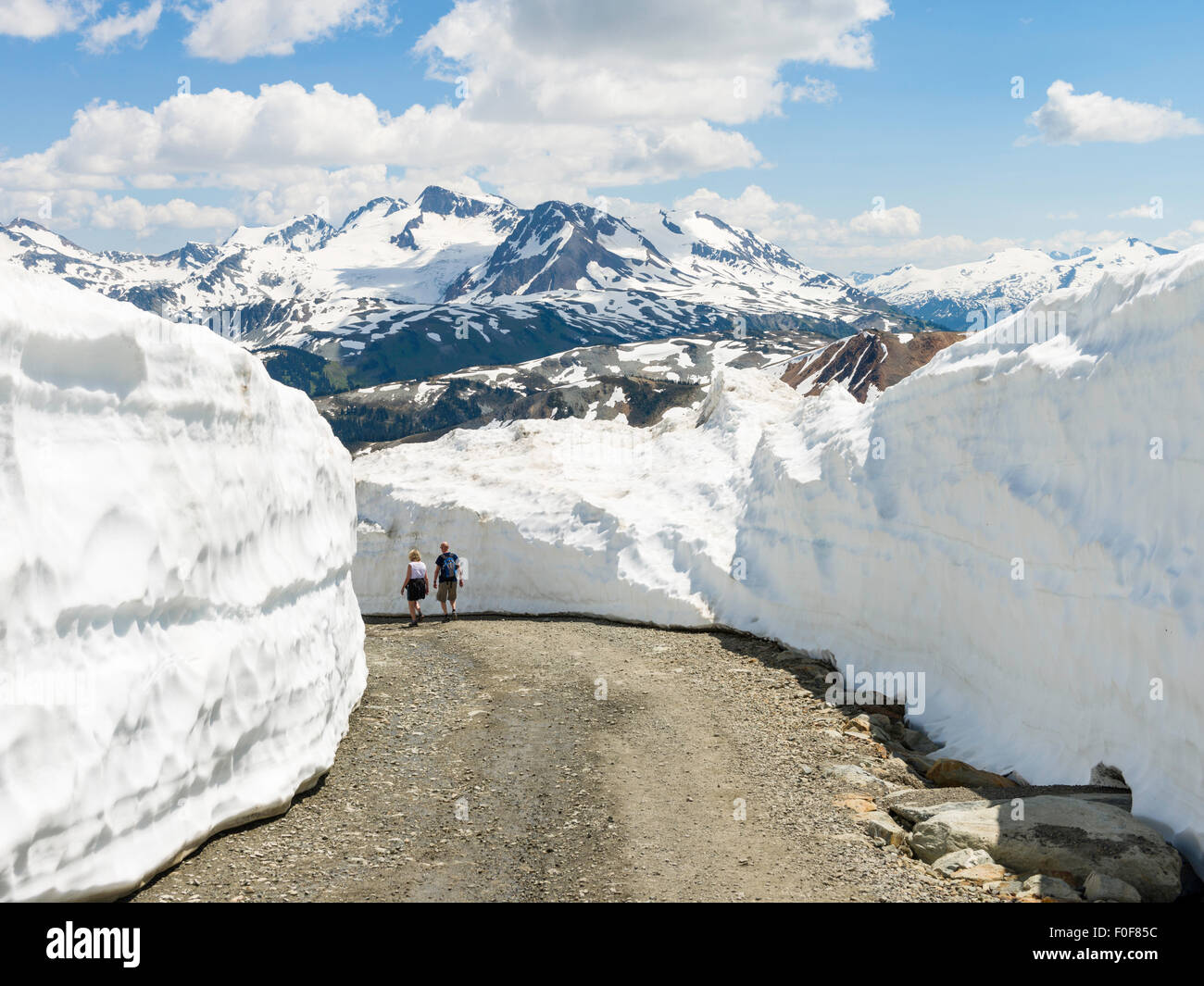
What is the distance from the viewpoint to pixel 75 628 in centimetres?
797

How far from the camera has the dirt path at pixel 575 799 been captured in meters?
8.95

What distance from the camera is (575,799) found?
36.8ft

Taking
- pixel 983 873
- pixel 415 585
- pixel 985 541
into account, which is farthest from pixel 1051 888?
pixel 415 585

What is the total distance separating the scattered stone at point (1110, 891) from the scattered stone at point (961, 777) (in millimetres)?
3362

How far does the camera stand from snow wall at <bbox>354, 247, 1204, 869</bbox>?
36.0 ft

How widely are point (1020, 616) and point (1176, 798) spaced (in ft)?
13.0

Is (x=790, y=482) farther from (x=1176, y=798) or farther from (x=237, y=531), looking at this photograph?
(x=237, y=531)

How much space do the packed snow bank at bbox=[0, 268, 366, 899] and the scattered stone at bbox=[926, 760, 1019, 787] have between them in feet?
26.8

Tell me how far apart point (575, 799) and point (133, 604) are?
548 centimetres

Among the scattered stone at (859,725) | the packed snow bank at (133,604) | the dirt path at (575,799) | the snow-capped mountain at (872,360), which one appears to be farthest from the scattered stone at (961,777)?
the snow-capped mountain at (872,360)

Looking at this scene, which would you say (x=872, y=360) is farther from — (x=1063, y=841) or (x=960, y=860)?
(x=960, y=860)
